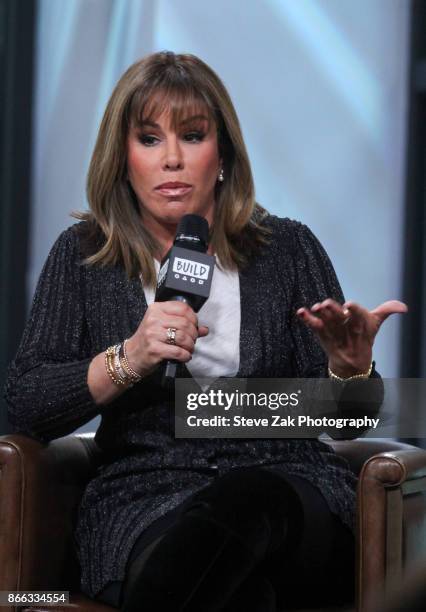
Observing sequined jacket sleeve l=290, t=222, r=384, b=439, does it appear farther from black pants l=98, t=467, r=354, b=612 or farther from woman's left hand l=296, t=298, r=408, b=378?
black pants l=98, t=467, r=354, b=612

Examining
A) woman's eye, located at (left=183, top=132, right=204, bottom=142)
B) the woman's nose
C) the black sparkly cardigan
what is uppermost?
woman's eye, located at (left=183, top=132, right=204, bottom=142)

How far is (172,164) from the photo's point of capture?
1645 mm

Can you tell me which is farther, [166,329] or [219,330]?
[219,330]

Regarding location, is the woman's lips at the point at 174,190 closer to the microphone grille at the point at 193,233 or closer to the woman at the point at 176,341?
the woman at the point at 176,341

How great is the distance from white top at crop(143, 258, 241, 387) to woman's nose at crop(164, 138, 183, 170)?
18 cm

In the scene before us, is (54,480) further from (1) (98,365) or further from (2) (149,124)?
(2) (149,124)

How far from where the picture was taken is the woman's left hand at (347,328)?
4.53ft

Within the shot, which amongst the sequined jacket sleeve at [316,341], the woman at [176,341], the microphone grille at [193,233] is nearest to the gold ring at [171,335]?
the woman at [176,341]

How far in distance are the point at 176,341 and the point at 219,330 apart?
37 centimetres

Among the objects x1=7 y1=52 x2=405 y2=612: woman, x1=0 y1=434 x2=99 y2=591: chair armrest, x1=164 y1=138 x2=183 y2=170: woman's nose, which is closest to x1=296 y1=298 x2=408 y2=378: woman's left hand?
x1=7 y1=52 x2=405 y2=612: woman

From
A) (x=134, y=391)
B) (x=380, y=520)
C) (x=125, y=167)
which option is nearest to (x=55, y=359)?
(x=134, y=391)

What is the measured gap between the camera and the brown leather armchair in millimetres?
1426

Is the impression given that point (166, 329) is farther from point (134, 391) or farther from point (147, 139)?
point (147, 139)

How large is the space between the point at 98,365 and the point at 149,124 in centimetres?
44
